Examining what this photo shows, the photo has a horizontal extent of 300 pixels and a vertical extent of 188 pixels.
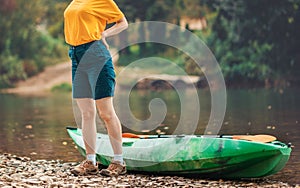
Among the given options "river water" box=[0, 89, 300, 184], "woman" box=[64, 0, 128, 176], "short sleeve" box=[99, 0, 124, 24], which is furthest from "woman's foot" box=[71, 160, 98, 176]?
"river water" box=[0, 89, 300, 184]

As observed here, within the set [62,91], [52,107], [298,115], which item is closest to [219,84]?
[62,91]

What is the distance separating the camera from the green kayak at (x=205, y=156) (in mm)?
6145

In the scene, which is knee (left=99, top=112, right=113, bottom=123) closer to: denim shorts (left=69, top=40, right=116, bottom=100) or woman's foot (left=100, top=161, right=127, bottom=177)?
denim shorts (left=69, top=40, right=116, bottom=100)

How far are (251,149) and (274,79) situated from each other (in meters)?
20.2

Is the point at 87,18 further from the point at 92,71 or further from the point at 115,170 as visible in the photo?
the point at 115,170

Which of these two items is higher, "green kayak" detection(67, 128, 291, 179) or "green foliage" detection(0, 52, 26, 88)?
"green foliage" detection(0, 52, 26, 88)

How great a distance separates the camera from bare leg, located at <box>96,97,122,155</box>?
648 cm

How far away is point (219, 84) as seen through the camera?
81.5 ft

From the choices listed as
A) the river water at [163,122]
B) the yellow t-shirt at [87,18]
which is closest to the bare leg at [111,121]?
the yellow t-shirt at [87,18]

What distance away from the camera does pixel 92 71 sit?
648 cm

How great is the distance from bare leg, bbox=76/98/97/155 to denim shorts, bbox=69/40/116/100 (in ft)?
0.21

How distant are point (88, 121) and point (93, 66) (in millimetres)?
505

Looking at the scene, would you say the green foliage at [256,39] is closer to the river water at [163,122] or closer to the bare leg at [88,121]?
the river water at [163,122]

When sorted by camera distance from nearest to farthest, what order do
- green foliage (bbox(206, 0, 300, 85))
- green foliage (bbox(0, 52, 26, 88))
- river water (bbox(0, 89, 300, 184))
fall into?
river water (bbox(0, 89, 300, 184)), green foliage (bbox(206, 0, 300, 85)), green foliage (bbox(0, 52, 26, 88))
